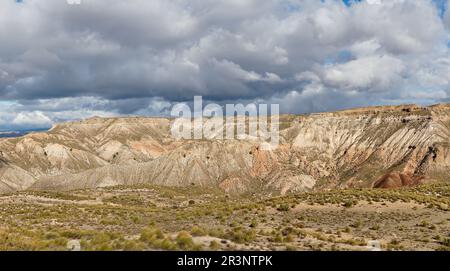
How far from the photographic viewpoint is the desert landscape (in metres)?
23.7

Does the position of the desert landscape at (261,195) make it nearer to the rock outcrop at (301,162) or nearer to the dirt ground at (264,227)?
the dirt ground at (264,227)

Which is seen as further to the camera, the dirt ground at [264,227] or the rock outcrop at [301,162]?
the rock outcrop at [301,162]

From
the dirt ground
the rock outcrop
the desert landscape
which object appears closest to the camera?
the dirt ground

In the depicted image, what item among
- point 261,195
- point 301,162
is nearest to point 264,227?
point 261,195

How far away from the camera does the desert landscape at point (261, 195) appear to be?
77.9 ft

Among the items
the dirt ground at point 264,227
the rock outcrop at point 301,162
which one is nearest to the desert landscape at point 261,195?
the dirt ground at point 264,227

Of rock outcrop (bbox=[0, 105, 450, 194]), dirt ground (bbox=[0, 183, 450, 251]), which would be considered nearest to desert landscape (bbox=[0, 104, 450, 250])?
dirt ground (bbox=[0, 183, 450, 251])

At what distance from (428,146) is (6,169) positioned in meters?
154

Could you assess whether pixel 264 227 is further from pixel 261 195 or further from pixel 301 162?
pixel 301 162

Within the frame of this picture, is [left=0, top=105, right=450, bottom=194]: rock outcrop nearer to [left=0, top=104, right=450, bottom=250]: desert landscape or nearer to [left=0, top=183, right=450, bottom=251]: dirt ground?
[left=0, top=104, right=450, bottom=250]: desert landscape

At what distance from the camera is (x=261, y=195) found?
472 feet

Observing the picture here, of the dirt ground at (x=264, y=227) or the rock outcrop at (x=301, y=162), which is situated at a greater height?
the dirt ground at (x=264, y=227)

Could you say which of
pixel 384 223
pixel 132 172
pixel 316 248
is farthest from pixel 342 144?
pixel 316 248
